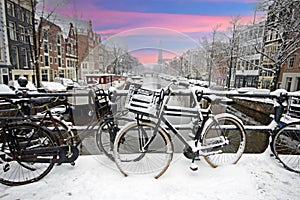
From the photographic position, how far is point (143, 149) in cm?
151

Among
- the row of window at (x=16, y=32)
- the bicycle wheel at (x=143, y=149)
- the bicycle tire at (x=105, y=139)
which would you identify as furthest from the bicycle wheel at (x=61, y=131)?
the row of window at (x=16, y=32)

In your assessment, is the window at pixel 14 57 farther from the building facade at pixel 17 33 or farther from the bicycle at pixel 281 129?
the bicycle at pixel 281 129

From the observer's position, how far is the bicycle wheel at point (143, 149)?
4.71 ft

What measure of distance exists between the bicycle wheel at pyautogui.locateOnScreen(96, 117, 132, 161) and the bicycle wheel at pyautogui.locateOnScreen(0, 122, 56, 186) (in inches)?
16.3

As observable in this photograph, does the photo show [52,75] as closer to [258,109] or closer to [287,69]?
[258,109]

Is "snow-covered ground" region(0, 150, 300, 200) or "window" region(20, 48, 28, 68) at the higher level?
"window" region(20, 48, 28, 68)

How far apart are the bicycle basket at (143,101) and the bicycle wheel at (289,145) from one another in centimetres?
127

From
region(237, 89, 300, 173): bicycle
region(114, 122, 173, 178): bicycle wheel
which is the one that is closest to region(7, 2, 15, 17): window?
region(114, 122, 173, 178): bicycle wheel

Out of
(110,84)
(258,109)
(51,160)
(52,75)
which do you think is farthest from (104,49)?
(52,75)

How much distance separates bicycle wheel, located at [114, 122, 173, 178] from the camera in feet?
4.71

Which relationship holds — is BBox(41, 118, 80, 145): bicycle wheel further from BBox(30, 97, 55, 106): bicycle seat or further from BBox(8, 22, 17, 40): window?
BBox(8, 22, 17, 40): window

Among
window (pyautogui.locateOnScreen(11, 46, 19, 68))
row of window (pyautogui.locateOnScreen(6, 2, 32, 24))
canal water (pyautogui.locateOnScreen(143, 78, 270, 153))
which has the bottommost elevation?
canal water (pyautogui.locateOnScreen(143, 78, 270, 153))

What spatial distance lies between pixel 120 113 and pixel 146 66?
21.6 inches

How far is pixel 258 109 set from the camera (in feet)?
28.3
